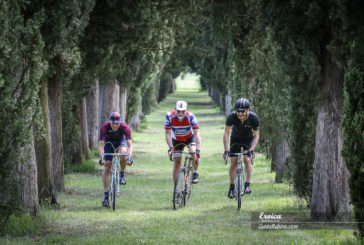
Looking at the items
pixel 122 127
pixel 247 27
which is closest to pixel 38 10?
pixel 122 127

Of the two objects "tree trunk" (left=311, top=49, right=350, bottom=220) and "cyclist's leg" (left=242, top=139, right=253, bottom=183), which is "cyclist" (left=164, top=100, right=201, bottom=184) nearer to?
"cyclist's leg" (left=242, top=139, right=253, bottom=183)

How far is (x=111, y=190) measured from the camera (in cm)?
1288

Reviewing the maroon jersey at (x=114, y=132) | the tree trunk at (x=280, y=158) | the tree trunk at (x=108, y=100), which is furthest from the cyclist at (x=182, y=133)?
the tree trunk at (x=108, y=100)

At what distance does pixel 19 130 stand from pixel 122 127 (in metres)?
3.61

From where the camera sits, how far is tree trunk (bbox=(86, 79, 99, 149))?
24975 mm

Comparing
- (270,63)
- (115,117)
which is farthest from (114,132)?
(270,63)

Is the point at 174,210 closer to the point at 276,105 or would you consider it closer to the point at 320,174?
the point at 320,174

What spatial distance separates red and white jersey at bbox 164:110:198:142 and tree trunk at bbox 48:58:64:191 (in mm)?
3089

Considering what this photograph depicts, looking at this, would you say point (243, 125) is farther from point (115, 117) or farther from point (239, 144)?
point (115, 117)

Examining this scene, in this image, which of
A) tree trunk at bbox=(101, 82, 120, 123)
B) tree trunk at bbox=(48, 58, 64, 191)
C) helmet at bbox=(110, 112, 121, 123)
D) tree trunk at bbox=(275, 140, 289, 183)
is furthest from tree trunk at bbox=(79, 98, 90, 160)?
helmet at bbox=(110, 112, 121, 123)

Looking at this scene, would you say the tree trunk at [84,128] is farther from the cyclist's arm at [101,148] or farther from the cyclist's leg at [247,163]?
the cyclist's leg at [247,163]

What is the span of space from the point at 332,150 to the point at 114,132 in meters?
4.49

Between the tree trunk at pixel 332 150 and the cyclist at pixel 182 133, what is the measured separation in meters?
2.81

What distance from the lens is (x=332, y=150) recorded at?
35.6 ft
